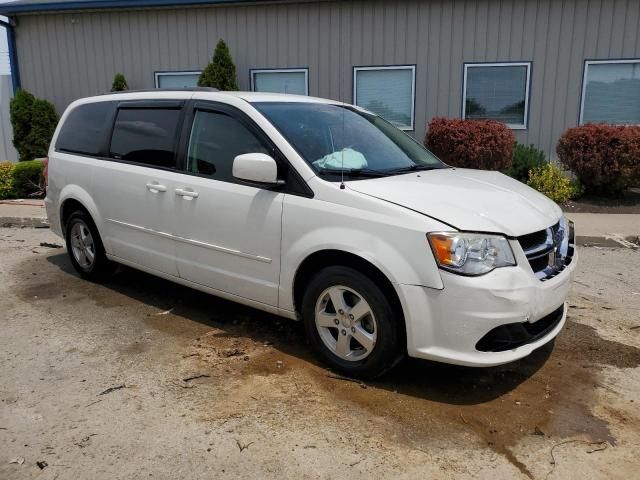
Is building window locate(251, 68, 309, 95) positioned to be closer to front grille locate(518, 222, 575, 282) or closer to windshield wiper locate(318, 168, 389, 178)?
windshield wiper locate(318, 168, 389, 178)

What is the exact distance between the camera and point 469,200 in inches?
129

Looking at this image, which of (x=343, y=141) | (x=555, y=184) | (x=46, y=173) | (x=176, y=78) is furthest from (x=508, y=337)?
(x=176, y=78)

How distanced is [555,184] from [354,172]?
7.24m

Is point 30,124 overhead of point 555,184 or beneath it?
overhead

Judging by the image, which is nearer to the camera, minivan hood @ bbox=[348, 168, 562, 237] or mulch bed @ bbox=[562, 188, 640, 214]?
minivan hood @ bbox=[348, 168, 562, 237]

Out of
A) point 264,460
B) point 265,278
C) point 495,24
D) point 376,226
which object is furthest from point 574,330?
point 495,24

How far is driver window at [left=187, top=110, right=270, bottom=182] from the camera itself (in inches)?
153

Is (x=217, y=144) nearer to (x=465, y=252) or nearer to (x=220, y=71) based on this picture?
(x=465, y=252)

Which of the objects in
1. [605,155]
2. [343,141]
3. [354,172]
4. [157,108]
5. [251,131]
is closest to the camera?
[354,172]

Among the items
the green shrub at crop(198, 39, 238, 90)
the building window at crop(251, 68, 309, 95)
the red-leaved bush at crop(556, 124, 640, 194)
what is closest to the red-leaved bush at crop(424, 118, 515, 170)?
the red-leaved bush at crop(556, 124, 640, 194)

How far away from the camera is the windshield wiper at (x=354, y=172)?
11.6 feet

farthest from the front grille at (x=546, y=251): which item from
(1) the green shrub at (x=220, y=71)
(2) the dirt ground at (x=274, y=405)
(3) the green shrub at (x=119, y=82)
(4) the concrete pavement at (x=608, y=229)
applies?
(3) the green shrub at (x=119, y=82)

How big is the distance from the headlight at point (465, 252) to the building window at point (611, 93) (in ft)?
29.8

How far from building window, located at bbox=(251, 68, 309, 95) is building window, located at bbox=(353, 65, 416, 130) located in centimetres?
111
